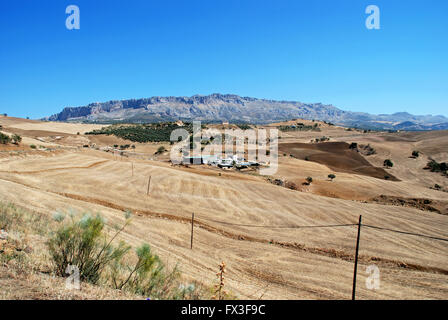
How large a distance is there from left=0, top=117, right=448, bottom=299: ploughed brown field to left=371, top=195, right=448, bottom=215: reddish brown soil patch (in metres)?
0.12

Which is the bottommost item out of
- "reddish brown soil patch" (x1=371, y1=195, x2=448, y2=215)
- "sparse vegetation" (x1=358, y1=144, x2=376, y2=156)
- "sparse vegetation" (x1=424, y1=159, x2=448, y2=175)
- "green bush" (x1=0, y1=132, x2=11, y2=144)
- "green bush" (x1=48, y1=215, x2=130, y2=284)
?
"reddish brown soil patch" (x1=371, y1=195, x2=448, y2=215)

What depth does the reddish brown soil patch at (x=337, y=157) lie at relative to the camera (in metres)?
51.1

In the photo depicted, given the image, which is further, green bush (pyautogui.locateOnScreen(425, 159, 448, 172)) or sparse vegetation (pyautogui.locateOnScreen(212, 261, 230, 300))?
green bush (pyautogui.locateOnScreen(425, 159, 448, 172))

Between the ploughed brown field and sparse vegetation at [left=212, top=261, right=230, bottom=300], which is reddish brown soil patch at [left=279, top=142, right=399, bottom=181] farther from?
sparse vegetation at [left=212, top=261, right=230, bottom=300]

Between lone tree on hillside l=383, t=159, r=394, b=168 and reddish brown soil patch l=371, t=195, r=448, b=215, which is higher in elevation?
lone tree on hillside l=383, t=159, r=394, b=168

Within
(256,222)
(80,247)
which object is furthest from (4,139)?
(80,247)

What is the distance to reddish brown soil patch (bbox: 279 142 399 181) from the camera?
51.1m

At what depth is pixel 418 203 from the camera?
30031 mm

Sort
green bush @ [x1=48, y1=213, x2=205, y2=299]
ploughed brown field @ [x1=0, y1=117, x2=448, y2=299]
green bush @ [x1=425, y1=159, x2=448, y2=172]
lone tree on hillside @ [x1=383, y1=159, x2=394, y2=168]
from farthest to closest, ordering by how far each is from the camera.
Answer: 1. lone tree on hillside @ [x1=383, y1=159, x2=394, y2=168]
2. green bush @ [x1=425, y1=159, x2=448, y2=172]
3. ploughed brown field @ [x1=0, y1=117, x2=448, y2=299]
4. green bush @ [x1=48, y1=213, x2=205, y2=299]

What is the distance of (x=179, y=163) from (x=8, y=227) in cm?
3734

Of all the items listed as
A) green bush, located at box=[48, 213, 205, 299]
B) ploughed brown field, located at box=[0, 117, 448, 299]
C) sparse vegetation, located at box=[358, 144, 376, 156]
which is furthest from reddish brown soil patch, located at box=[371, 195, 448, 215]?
sparse vegetation, located at box=[358, 144, 376, 156]

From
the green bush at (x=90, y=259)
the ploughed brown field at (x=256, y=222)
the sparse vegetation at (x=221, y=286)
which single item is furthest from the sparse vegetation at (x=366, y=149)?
the green bush at (x=90, y=259)

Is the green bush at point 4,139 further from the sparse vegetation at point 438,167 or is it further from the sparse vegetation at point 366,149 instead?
the sparse vegetation at point 366,149
